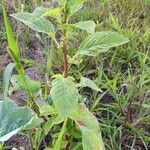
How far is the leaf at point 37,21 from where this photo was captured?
1187mm

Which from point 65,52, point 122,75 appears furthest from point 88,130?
point 122,75

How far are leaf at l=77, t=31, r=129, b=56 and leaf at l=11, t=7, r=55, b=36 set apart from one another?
112 mm

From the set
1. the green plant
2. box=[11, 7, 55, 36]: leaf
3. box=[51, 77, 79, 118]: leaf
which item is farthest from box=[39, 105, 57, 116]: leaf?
box=[11, 7, 55, 36]: leaf

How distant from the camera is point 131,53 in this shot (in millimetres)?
1773

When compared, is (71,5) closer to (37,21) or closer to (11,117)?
(37,21)

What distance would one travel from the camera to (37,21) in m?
1.20

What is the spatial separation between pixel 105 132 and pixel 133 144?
11cm

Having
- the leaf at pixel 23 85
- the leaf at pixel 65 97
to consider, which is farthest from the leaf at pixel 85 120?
the leaf at pixel 23 85

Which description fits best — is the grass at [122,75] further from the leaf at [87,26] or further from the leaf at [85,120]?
the leaf at [87,26]

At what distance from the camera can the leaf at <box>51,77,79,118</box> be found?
103cm

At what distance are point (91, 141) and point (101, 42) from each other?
0.28m

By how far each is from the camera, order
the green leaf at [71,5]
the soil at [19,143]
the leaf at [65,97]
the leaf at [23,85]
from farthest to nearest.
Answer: the soil at [19,143] < the leaf at [23,85] < the green leaf at [71,5] < the leaf at [65,97]

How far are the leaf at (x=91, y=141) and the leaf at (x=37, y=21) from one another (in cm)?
31

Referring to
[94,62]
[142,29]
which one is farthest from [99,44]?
[142,29]
